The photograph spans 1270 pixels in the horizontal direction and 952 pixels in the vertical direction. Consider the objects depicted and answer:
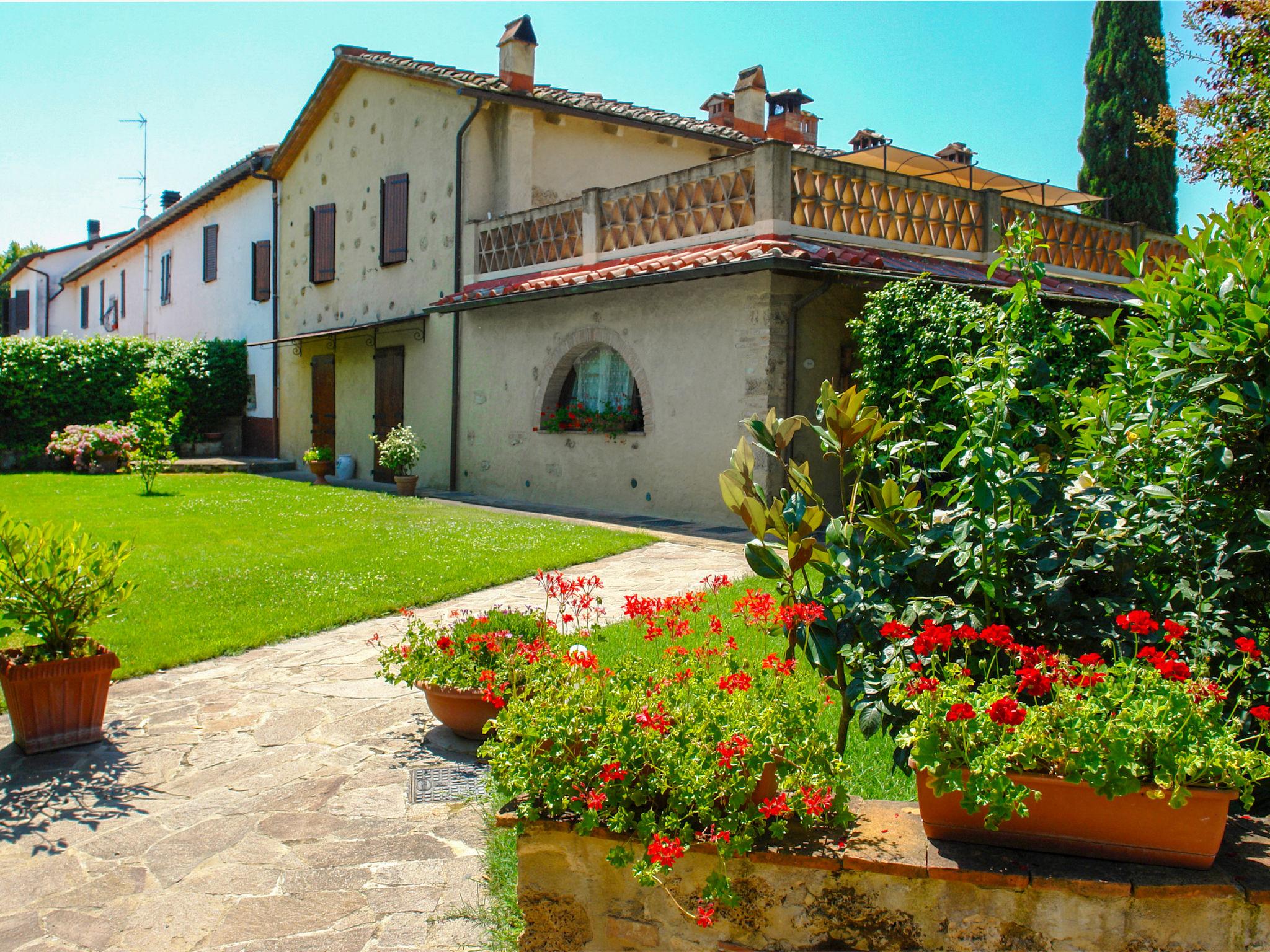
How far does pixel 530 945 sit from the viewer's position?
2621 mm

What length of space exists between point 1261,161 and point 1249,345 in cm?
684

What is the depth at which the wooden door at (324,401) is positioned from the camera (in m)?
19.2

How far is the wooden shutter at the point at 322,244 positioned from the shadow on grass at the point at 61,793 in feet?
51.4

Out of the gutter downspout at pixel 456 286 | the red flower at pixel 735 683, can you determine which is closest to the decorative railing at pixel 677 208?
the gutter downspout at pixel 456 286

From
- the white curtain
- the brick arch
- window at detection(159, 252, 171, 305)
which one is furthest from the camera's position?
window at detection(159, 252, 171, 305)

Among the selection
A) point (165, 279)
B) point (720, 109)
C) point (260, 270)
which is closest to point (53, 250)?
point (165, 279)

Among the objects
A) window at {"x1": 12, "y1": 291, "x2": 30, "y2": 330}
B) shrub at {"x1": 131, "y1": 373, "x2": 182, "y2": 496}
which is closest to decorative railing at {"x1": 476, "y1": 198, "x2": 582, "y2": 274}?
shrub at {"x1": 131, "y1": 373, "x2": 182, "y2": 496}

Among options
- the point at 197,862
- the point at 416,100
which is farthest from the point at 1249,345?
the point at 416,100

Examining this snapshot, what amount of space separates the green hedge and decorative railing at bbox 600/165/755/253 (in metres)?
12.9

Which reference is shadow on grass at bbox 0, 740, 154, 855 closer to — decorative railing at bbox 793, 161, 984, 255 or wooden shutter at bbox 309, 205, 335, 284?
decorative railing at bbox 793, 161, 984, 255

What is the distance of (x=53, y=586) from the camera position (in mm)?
4414

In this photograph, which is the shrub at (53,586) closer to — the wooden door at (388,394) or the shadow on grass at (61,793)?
the shadow on grass at (61,793)

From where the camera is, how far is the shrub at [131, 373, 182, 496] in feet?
48.5

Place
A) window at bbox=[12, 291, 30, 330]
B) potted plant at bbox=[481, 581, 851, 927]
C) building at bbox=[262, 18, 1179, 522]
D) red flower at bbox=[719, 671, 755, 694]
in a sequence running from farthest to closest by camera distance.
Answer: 1. window at bbox=[12, 291, 30, 330]
2. building at bbox=[262, 18, 1179, 522]
3. red flower at bbox=[719, 671, 755, 694]
4. potted plant at bbox=[481, 581, 851, 927]
